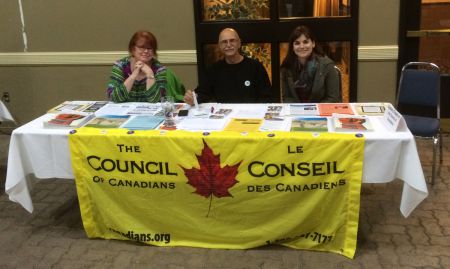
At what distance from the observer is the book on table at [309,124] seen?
259cm

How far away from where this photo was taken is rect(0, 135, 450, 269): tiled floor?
103 inches

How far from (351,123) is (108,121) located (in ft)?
4.31

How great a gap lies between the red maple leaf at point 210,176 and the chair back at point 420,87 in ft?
5.65

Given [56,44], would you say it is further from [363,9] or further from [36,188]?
[363,9]

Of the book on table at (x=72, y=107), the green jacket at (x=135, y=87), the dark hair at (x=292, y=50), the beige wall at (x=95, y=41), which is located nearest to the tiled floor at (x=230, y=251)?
the book on table at (x=72, y=107)

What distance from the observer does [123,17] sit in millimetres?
4453

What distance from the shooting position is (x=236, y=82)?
Answer: 3.58 m

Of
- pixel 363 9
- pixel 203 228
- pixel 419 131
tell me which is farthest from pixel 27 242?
pixel 363 9

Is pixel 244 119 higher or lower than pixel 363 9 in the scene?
lower

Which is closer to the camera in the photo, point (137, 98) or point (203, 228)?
point (203, 228)

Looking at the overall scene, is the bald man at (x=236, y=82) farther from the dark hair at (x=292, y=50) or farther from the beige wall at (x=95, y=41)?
the beige wall at (x=95, y=41)

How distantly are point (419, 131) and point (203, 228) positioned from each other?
1656 mm

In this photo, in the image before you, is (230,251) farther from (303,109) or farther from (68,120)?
(68,120)

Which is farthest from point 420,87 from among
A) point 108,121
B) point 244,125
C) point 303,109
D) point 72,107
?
point 72,107
